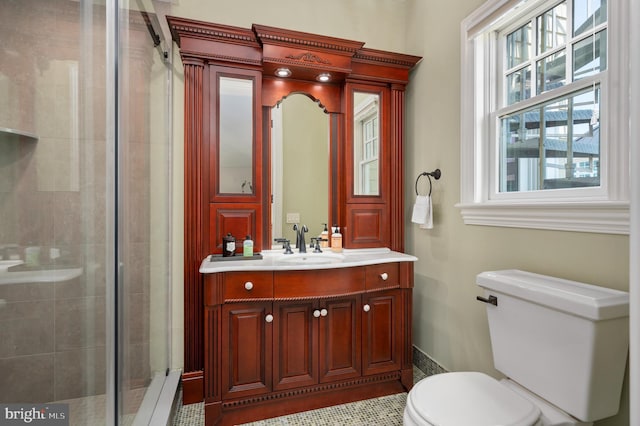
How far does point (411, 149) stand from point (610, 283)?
1.46m

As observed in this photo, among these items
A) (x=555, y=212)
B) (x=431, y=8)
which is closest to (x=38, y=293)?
(x=555, y=212)

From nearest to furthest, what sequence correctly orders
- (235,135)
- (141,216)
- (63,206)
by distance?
(63,206)
(141,216)
(235,135)

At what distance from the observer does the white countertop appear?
1686 millimetres

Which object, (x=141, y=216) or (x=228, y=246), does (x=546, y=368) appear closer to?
(x=228, y=246)

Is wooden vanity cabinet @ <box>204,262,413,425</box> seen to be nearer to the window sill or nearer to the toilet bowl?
the window sill

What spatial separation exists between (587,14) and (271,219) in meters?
1.89

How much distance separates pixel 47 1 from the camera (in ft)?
4.16

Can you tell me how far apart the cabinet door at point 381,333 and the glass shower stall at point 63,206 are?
4.09ft

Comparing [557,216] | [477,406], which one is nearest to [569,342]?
[477,406]

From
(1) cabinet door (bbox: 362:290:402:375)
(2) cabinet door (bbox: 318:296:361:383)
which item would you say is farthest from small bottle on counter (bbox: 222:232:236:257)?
(1) cabinet door (bbox: 362:290:402:375)

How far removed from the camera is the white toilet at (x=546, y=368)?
3.48 ft

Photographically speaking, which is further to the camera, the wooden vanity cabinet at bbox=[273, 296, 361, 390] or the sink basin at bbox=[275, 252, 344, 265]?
the sink basin at bbox=[275, 252, 344, 265]

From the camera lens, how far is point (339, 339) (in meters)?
1.88

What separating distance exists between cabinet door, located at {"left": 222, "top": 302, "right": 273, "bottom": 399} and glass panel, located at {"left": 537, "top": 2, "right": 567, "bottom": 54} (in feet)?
6.11
